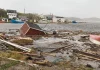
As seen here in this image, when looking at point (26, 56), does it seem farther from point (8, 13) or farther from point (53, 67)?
point (8, 13)

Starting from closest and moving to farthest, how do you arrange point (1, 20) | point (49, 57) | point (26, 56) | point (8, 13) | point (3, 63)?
point (3, 63) < point (26, 56) < point (49, 57) < point (1, 20) < point (8, 13)

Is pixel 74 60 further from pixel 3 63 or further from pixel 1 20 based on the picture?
pixel 1 20

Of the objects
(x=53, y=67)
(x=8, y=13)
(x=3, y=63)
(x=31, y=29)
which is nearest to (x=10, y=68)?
(x=3, y=63)

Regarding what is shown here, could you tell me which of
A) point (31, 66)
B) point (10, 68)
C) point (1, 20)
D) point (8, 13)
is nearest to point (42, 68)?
point (31, 66)

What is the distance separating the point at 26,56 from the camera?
15703 millimetres

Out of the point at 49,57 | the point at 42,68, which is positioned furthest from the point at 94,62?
the point at 42,68

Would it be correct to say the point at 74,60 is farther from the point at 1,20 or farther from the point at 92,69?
the point at 1,20

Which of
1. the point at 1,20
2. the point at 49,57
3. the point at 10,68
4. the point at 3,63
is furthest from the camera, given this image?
the point at 1,20

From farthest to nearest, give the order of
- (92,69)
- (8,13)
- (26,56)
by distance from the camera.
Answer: (8,13) < (26,56) < (92,69)

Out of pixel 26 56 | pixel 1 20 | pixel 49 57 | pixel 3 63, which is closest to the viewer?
pixel 3 63

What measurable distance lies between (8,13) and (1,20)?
15244mm

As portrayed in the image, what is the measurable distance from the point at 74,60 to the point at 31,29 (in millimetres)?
18609

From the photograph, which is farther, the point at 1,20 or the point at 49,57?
the point at 1,20

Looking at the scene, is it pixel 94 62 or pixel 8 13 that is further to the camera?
pixel 8 13
